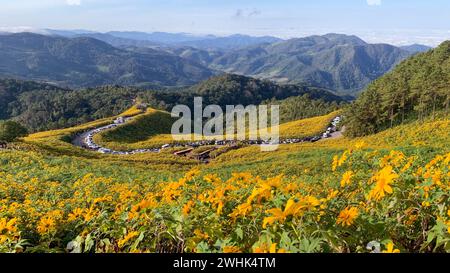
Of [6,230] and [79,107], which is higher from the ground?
[6,230]

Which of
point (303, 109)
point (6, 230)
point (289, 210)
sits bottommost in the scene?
point (303, 109)

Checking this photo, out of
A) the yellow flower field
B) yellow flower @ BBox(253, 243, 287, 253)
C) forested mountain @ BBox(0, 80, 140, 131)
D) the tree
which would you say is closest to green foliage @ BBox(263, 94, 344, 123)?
forested mountain @ BBox(0, 80, 140, 131)

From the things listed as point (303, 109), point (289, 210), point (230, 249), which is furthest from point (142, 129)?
point (289, 210)

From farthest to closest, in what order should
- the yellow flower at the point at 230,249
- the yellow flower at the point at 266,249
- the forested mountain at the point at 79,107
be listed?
the forested mountain at the point at 79,107 → the yellow flower at the point at 230,249 → the yellow flower at the point at 266,249

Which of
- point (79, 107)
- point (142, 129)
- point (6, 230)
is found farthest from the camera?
point (79, 107)

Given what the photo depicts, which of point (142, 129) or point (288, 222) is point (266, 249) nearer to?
point (288, 222)

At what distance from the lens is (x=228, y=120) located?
129 m

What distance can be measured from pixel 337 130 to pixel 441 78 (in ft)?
79.6

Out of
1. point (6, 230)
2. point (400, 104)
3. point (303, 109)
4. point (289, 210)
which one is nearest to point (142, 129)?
point (303, 109)

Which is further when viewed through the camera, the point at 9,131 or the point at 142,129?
the point at 142,129

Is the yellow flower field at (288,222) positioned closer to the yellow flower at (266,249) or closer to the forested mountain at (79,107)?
the yellow flower at (266,249)

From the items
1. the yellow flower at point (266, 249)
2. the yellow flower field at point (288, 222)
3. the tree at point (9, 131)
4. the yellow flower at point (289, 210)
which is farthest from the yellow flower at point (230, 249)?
the tree at point (9, 131)

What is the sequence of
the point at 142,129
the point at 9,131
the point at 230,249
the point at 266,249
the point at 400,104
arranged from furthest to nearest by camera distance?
the point at 142,129 → the point at 400,104 → the point at 9,131 → the point at 230,249 → the point at 266,249
